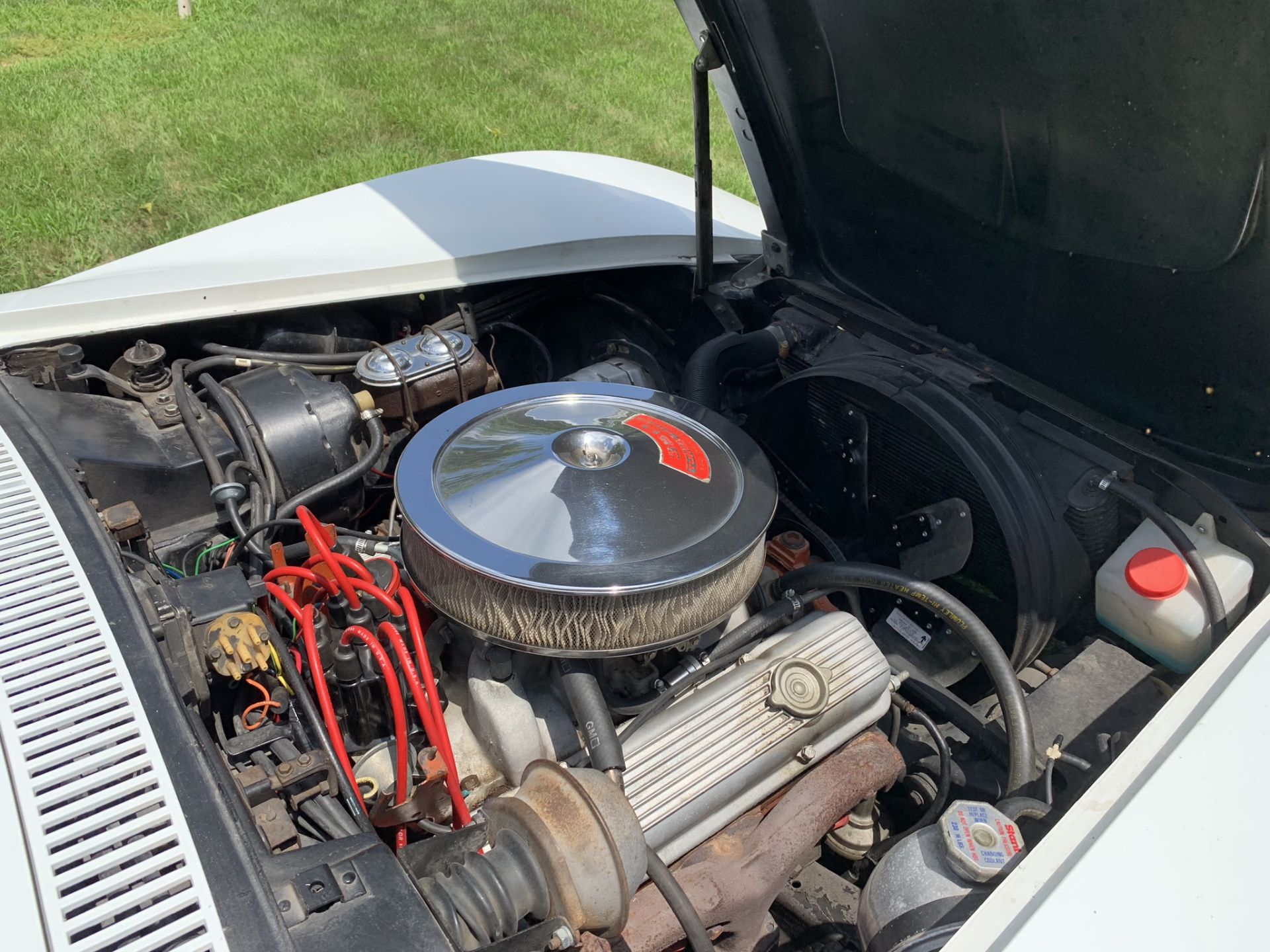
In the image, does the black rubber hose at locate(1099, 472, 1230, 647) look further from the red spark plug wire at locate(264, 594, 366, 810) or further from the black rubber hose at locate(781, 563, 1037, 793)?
the red spark plug wire at locate(264, 594, 366, 810)

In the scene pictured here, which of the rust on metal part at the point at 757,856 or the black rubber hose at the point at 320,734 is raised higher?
the black rubber hose at the point at 320,734

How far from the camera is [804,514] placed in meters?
1.78

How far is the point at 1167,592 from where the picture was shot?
51.3 inches

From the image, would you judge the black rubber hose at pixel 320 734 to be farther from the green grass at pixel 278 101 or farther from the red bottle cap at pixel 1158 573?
the green grass at pixel 278 101

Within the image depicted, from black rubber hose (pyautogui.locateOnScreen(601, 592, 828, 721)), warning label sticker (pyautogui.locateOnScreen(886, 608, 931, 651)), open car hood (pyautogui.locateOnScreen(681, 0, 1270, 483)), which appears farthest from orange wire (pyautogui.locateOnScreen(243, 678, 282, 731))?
open car hood (pyautogui.locateOnScreen(681, 0, 1270, 483))

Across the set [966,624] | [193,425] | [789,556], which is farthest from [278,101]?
[966,624]

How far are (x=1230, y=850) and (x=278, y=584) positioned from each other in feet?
3.84

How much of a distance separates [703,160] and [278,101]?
5001 mm

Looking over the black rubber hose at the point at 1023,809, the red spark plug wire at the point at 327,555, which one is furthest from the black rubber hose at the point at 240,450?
the black rubber hose at the point at 1023,809

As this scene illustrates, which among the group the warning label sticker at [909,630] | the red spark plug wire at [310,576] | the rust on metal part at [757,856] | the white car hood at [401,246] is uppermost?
the white car hood at [401,246]

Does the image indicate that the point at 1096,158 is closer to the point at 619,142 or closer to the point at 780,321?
the point at 780,321

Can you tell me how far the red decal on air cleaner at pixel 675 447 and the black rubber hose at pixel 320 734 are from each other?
0.55 meters

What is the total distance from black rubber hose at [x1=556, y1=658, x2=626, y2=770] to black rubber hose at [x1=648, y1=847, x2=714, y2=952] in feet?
0.38

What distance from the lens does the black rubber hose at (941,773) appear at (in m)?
1.39
